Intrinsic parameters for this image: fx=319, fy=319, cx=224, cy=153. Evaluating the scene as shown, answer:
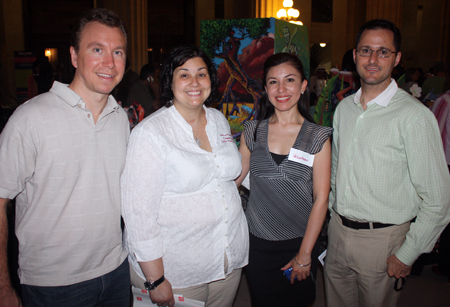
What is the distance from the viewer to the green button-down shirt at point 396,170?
66.3 inches

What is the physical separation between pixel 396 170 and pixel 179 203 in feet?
3.95

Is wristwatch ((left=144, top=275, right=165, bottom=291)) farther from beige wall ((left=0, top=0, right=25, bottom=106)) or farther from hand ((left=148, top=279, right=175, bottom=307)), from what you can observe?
beige wall ((left=0, top=0, right=25, bottom=106))

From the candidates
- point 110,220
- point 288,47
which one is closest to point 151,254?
point 110,220

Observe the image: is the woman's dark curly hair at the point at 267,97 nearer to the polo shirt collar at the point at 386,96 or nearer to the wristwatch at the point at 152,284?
the polo shirt collar at the point at 386,96

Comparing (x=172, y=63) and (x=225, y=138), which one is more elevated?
(x=172, y=63)

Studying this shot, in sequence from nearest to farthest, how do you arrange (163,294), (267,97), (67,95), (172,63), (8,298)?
(8,298) → (67,95) → (163,294) → (172,63) → (267,97)

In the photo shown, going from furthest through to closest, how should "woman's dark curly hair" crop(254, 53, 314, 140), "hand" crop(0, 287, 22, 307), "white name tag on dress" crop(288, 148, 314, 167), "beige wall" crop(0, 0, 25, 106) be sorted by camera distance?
"beige wall" crop(0, 0, 25, 106)
"woman's dark curly hair" crop(254, 53, 314, 140)
"white name tag on dress" crop(288, 148, 314, 167)
"hand" crop(0, 287, 22, 307)

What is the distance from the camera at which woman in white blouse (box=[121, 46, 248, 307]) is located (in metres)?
1.51

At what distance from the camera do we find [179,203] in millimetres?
1590

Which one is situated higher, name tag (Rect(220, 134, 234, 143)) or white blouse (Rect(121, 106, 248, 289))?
name tag (Rect(220, 134, 234, 143))

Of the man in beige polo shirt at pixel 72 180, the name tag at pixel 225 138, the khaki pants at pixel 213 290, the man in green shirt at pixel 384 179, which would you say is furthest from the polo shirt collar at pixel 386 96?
the man in beige polo shirt at pixel 72 180

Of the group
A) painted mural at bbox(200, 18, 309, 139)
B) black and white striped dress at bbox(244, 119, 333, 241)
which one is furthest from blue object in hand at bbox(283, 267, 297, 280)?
painted mural at bbox(200, 18, 309, 139)

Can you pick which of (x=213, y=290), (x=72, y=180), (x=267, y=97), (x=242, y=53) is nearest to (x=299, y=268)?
(x=213, y=290)

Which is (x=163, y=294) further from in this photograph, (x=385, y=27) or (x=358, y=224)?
(x=385, y=27)
